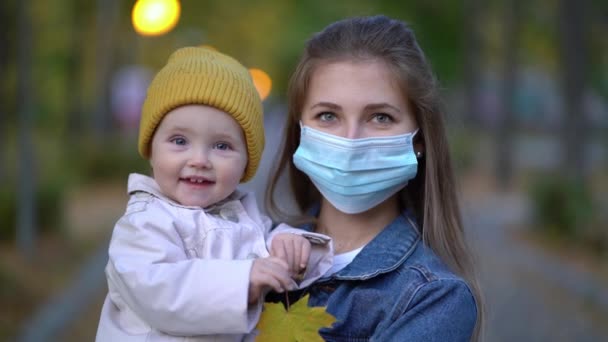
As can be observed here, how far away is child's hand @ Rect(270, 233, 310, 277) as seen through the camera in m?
2.46

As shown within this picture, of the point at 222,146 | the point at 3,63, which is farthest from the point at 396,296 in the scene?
the point at 3,63

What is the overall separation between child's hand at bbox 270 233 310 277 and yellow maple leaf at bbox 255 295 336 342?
5.1 inches

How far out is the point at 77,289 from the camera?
9812 millimetres

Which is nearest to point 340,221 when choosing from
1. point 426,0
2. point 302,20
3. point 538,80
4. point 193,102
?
point 193,102

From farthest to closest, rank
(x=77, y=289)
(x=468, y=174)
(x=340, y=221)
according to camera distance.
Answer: (x=468, y=174)
(x=77, y=289)
(x=340, y=221)

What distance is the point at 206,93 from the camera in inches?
100.0

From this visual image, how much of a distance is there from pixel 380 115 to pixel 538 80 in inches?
2106

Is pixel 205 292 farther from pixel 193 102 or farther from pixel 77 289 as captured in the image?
pixel 77 289

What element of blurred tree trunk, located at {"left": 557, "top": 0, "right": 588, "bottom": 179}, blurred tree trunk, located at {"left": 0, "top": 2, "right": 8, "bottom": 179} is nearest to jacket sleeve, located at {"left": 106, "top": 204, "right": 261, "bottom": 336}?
blurred tree trunk, located at {"left": 0, "top": 2, "right": 8, "bottom": 179}

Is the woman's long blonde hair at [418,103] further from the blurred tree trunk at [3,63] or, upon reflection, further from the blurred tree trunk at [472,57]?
the blurred tree trunk at [472,57]

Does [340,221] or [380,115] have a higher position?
[380,115]

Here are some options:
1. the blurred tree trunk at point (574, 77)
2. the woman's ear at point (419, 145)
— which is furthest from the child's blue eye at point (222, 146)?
the blurred tree trunk at point (574, 77)

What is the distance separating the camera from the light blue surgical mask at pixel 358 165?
2.71m


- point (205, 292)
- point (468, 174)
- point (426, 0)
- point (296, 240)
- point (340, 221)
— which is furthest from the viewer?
point (468, 174)
